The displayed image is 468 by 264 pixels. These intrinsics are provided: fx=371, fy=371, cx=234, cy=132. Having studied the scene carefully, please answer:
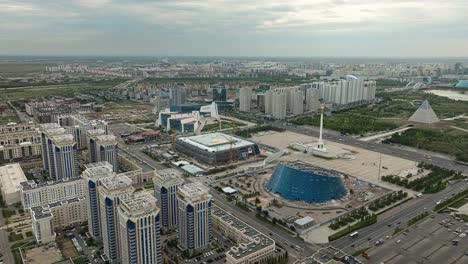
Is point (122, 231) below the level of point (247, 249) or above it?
above

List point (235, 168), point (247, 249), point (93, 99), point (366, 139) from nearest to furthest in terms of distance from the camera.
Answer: point (247, 249), point (235, 168), point (366, 139), point (93, 99)

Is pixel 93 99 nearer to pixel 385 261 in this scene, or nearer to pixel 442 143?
pixel 442 143

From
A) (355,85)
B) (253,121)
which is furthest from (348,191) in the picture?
(355,85)

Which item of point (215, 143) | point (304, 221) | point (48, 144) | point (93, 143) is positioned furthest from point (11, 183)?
point (304, 221)

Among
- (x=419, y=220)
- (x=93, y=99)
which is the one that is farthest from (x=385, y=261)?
(x=93, y=99)

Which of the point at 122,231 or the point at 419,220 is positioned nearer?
the point at 122,231

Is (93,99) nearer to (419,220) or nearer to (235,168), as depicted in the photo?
(235,168)

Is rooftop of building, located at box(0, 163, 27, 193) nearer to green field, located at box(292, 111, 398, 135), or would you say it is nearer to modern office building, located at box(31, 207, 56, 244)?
modern office building, located at box(31, 207, 56, 244)

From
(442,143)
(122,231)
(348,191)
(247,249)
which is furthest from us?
(442,143)
